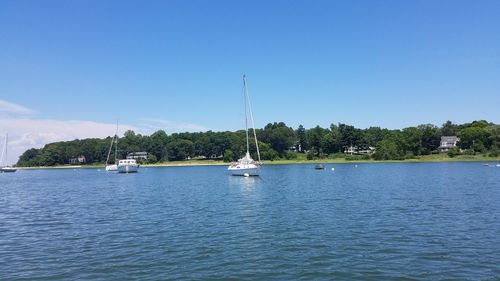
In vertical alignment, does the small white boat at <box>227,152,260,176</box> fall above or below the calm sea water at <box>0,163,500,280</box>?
above

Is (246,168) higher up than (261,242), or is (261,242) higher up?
(246,168)

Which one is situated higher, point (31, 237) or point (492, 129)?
point (492, 129)

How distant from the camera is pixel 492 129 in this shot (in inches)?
7785

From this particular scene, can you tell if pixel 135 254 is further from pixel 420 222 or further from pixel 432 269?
pixel 420 222

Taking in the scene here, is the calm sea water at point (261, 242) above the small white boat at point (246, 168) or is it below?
below

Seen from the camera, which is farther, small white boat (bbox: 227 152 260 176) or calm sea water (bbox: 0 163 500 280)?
small white boat (bbox: 227 152 260 176)

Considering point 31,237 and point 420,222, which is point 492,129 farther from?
point 31,237

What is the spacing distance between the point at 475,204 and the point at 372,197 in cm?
1185

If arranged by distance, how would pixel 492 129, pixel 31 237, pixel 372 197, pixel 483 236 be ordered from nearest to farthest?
1. pixel 483 236
2. pixel 31 237
3. pixel 372 197
4. pixel 492 129

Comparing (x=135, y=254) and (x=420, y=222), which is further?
(x=420, y=222)

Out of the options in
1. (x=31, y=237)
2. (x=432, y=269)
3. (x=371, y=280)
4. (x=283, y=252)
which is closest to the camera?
(x=371, y=280)

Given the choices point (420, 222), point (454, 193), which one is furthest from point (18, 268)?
point (454, 193)

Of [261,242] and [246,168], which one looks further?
[246,168]

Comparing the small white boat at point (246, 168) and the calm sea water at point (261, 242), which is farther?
the small white boat at point (246, 168)
